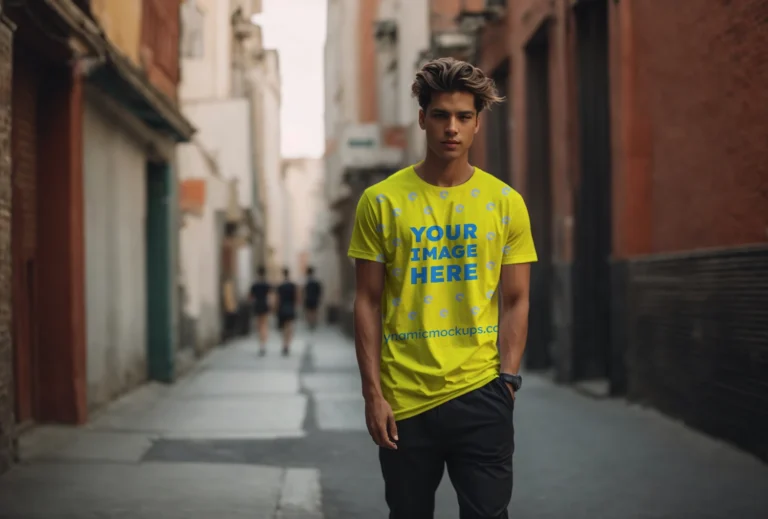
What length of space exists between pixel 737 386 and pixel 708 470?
1.01 m

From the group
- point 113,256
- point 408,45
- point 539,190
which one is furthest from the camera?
point 408,45

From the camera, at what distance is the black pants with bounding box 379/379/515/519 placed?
3.39m

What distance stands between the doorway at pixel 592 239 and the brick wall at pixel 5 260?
7.53 meters

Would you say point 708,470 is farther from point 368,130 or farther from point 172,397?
point 368,130

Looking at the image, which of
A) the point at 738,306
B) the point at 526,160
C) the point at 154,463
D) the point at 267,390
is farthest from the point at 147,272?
the point at 738,306

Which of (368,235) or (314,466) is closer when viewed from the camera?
(368,235)

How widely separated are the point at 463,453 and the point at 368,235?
0.69m

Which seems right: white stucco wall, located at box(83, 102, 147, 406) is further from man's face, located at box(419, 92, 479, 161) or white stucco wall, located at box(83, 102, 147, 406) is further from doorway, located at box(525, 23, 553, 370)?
man's face, located at box(419, 92, 479, 161)

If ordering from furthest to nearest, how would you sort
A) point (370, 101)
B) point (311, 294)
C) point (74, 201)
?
1. point (370, 101)
2. point (311, 294)
3. point (74, 201)

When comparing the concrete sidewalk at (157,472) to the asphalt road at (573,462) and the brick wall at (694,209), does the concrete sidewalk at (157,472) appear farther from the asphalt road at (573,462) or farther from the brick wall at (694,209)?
the brick wall at (694,209)

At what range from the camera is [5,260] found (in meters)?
7.70

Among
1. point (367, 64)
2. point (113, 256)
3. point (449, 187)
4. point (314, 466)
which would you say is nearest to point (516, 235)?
point (449, 187)

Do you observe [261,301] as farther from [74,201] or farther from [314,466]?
[314,466]

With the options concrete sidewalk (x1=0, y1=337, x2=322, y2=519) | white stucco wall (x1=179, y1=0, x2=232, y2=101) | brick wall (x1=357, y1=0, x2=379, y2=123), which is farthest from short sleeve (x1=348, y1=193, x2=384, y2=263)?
brick wall (x1=357, y1=0, x2=379, y2=123)
